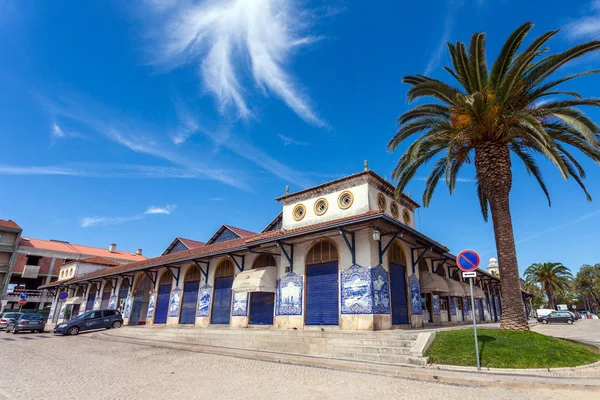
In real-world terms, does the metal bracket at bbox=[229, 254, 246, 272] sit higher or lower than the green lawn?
higher

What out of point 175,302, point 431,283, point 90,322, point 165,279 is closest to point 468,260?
point 431,283

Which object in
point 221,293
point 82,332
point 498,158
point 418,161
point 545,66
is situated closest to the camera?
point 545,66

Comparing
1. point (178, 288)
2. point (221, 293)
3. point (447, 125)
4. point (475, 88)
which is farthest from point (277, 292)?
point (475, 88)

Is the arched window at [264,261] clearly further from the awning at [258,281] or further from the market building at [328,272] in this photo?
the awning at [258,281]

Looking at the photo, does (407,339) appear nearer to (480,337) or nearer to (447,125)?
(480,337)

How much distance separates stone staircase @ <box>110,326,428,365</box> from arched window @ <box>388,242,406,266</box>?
414 cm

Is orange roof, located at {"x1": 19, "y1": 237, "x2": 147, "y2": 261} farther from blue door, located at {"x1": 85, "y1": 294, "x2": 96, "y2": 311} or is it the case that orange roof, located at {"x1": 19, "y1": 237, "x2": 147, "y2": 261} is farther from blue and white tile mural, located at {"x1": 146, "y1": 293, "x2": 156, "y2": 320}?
blue and white tile mural, located at {"x1": 146, "y1": 293, "x2": 156, "y2": 320}

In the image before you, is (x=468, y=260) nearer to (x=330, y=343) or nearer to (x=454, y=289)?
(x=330, y=343)

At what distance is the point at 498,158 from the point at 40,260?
2210 inches

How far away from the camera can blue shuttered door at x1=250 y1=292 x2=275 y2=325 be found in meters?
17.0

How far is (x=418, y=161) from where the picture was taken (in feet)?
46.0

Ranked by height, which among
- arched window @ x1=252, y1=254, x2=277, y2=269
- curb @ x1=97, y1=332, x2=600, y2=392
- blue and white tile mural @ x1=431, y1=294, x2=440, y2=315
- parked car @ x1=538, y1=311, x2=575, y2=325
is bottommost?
curb @ x1=97, y1=332, x2=600, y2=392

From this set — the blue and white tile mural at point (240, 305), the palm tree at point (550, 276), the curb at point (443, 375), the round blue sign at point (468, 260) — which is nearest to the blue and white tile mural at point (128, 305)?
the blue and white tile mural at point (240, 305)

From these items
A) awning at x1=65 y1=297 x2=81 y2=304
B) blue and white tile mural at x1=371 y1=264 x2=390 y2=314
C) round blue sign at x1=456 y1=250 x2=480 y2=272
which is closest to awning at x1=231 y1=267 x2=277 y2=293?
blue and white tile mural at x1=371 y1=264 x2=390 y2=314
